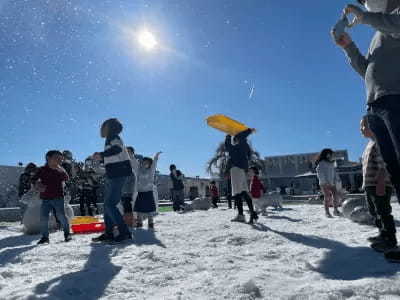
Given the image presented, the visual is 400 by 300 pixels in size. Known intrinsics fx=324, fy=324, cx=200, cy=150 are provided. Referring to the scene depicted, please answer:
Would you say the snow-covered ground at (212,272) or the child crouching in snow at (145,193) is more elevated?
the child crouching in snow at (145,193)

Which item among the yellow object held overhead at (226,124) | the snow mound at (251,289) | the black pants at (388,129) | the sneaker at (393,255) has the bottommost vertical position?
the snow mound at (251,289)

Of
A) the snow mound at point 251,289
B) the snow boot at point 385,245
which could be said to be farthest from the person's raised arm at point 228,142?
the snow mound at point 251,289

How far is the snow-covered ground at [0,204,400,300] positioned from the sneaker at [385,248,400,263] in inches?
2.2

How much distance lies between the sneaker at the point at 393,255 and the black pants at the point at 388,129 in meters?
0.41

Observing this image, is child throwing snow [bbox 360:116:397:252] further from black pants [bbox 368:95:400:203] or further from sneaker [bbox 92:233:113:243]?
sneaker [bbox 92:233:113:243]

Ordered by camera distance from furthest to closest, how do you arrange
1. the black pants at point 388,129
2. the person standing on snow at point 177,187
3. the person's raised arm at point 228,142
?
the person standing on snow at point 177,187 < the person's raised arm at point 228,142 < the black pants at point 388,129

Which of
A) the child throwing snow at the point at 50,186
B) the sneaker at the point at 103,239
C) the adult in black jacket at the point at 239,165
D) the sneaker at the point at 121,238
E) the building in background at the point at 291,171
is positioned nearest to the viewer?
the sneaker at the point at 121,238

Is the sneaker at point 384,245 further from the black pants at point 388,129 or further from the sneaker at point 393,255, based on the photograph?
the black pants at point 388,129

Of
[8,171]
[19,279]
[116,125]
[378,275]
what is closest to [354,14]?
[378,275]

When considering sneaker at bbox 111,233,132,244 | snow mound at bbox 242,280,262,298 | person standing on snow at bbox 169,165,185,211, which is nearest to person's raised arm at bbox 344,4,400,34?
snow mound at bbox 242,280,262,298

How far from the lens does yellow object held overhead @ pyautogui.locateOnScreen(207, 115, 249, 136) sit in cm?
676

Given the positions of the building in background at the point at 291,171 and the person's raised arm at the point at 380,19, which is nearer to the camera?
the person's raised arm at the point at 380,19

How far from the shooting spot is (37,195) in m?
7.43

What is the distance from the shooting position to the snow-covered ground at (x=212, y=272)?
200 cm
